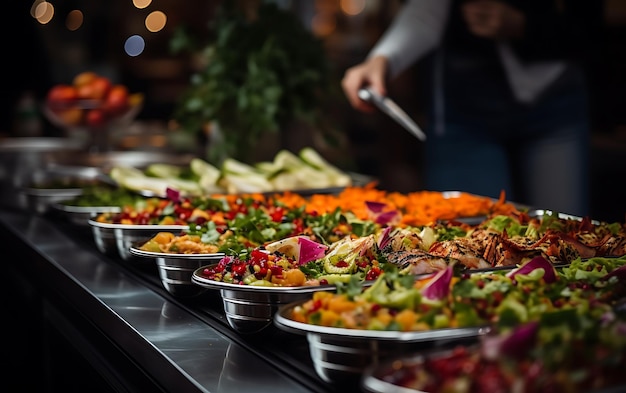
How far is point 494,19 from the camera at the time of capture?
142 inches

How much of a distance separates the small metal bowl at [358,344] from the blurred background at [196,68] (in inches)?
100.0

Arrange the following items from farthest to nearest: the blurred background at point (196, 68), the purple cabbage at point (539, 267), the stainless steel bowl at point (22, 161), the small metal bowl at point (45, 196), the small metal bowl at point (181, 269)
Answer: the stainless steel bowl at point (22, 161) < the blurred background at point (196, 68) < the small metal bowl at point (45, 196) < the small metal bowl at point (181, 269) < the purple cabbage at point (539, 267)

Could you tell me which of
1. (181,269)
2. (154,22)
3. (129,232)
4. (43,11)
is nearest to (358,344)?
(181,269)

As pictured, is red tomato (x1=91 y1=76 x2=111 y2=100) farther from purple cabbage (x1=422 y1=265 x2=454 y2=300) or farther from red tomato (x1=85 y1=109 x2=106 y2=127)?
purple cabbage (x1=422 y1=265 x2=454 y2=300)

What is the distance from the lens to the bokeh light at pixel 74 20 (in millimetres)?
10414

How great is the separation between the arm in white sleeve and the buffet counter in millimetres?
1322

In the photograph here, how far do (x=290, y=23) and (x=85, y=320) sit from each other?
207cm

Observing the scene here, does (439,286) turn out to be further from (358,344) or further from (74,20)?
(74,20)

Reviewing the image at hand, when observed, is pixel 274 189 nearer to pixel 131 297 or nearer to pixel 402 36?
pixel 402 36

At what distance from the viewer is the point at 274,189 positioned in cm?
322

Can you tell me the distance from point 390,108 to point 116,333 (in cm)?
138

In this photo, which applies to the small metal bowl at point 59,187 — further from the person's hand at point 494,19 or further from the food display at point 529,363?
the food display at point 529,363

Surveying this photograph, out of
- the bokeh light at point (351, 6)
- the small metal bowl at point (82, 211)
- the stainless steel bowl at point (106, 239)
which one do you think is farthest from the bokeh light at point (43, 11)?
the stainless steel bowl at point (106, 239)

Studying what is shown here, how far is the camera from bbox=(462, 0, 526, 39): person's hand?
3.58 meters
